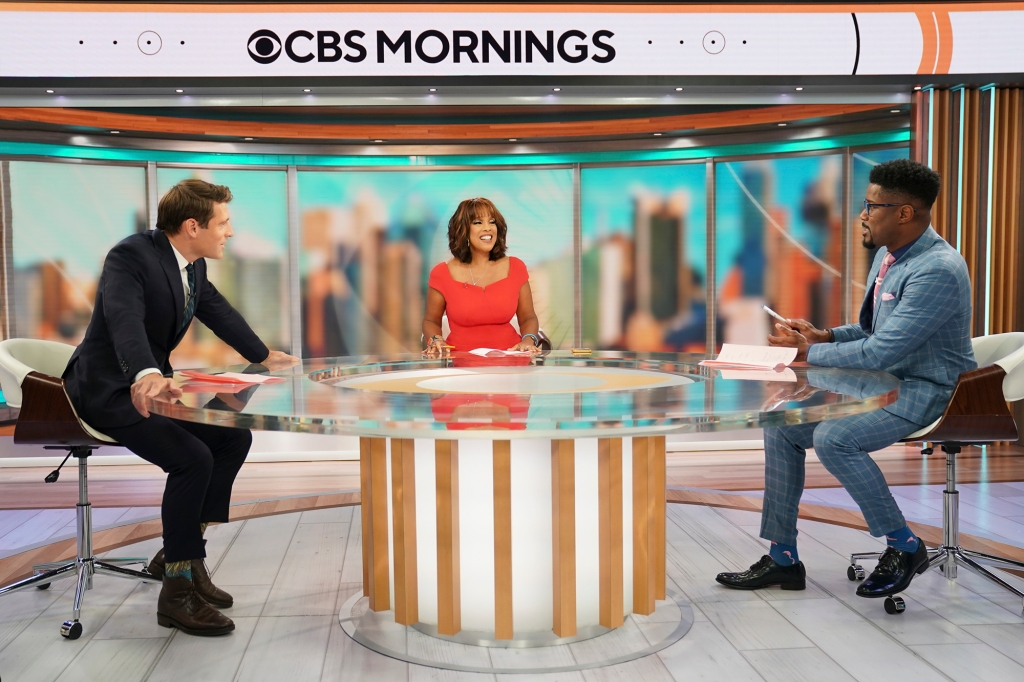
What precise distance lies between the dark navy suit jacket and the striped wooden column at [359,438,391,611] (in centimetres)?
67

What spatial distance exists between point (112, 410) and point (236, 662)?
84 cm

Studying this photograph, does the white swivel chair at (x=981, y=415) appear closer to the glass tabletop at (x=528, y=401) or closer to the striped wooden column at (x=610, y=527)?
the glass tabletop at (x=528, y=401)

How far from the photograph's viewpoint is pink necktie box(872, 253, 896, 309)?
9.84ft

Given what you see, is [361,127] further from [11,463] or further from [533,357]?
[533,357]

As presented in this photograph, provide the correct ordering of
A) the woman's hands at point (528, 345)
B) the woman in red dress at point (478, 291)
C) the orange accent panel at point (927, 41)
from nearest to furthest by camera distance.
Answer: the woman's hands at point (528, 345) → the woman in red dress at point (478, 291) → the orange accent panel at point (927, 41)

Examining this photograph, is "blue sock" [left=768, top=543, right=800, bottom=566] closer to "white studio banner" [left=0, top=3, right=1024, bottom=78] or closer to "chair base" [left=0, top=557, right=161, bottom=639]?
"chair base" [left=0, top=557, right=161, bottom=639]

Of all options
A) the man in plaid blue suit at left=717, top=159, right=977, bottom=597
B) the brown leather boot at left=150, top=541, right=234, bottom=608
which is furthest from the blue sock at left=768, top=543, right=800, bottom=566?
the brown leather boot at left=150, top=541, right=234, bottom=608

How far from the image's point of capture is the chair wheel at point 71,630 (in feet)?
8.08

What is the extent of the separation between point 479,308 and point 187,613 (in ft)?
6.59

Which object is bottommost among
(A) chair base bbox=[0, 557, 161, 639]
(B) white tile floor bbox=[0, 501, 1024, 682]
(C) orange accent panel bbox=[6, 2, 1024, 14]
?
(B) white tile floor bbox=[0, 501, 1024, 682]

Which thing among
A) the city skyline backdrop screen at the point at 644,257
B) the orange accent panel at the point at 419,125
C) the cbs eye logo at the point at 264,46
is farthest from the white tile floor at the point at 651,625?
the city skyline backdrop screen at the point at 644,257

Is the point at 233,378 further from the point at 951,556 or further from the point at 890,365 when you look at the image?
the point at 951,556

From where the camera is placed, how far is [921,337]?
8.79 feet

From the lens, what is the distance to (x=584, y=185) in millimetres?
7266
